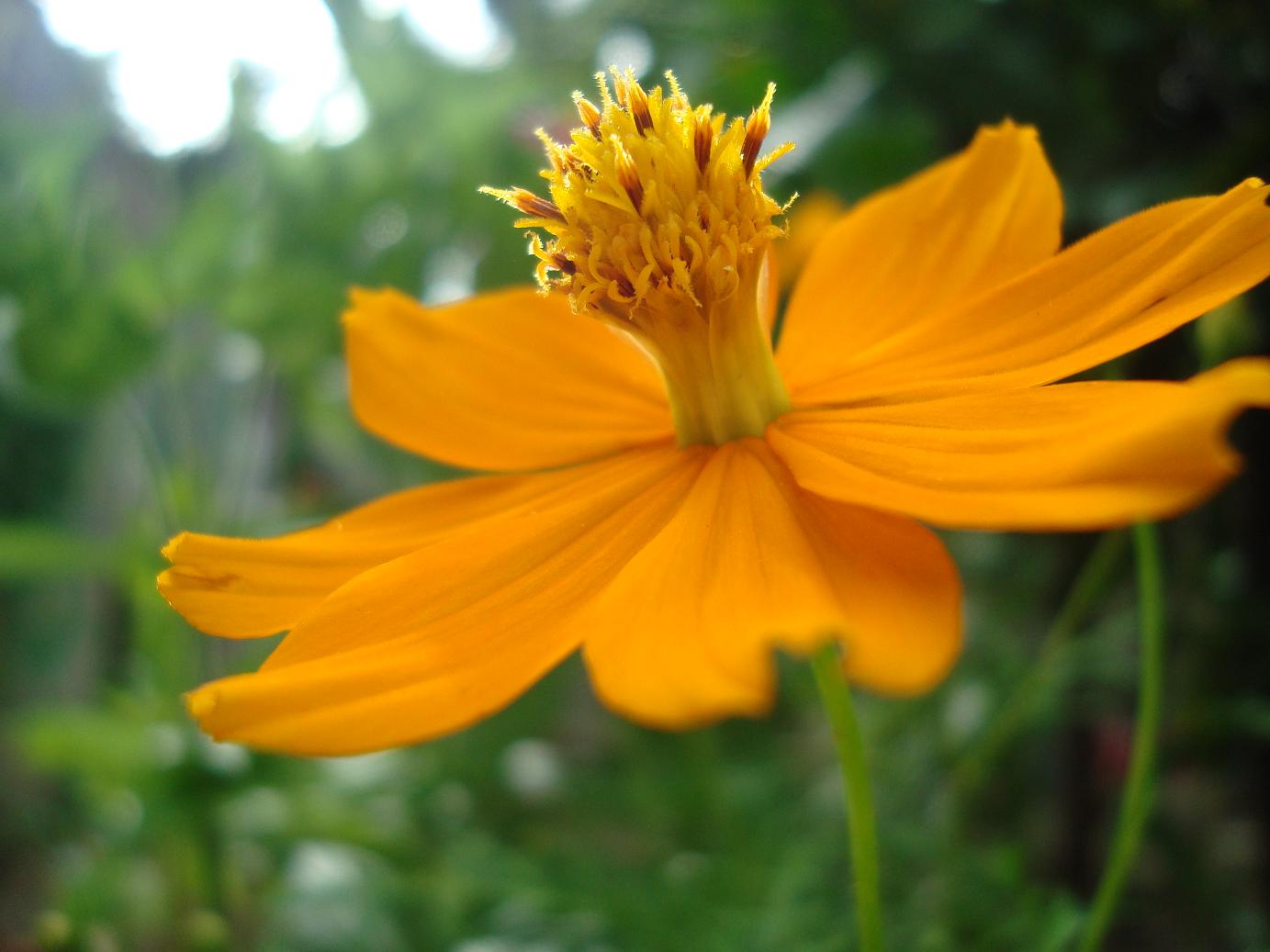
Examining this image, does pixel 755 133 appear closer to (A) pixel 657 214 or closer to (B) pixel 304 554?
(A) pixel 657 214

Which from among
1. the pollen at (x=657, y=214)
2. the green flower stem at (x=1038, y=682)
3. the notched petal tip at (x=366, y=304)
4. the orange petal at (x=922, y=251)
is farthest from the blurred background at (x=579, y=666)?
the notched petal tip at (x=366, y=304)

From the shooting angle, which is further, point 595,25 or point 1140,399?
point 595,25

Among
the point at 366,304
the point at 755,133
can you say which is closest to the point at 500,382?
the point at 366,304

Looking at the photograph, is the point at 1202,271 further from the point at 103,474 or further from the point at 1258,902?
the point at 103,474

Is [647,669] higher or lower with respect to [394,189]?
lower

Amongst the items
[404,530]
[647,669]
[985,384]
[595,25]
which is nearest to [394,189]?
[595,25]

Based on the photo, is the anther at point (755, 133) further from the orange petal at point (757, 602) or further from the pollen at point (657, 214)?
the orange petal at point (757, 602)
